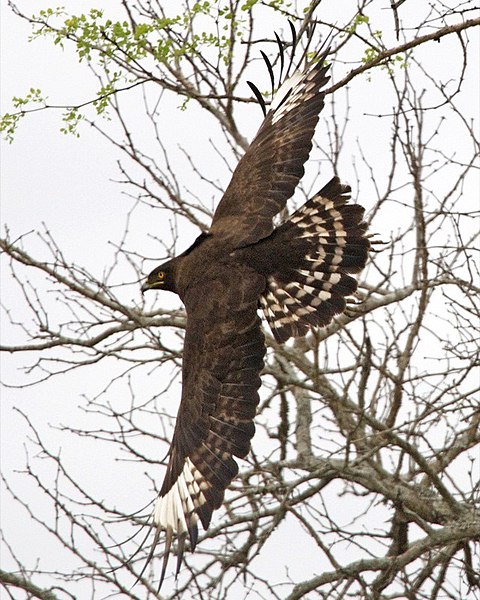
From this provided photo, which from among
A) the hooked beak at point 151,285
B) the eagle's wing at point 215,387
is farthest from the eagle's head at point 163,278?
the eagle's wing at point 215,387

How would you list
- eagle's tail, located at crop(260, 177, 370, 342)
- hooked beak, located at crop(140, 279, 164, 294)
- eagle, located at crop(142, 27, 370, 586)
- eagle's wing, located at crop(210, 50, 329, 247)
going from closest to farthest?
eagle, located at crop(142, 27, 370, 586) → eagle's tail, located at crop(260, 177, 370, 342) → eagle's wing, located at crop(210, 50, 329, 247) → hooked beak, located at crop(140, 279, 164, 294)

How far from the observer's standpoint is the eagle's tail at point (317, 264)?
24.8 ft

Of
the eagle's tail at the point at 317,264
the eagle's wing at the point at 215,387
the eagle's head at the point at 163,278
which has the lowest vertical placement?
the eagle's wing at the point at 215,387

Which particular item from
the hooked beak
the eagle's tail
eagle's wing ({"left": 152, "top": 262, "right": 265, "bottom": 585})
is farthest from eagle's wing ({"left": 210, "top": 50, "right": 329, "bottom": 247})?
the hooked beak

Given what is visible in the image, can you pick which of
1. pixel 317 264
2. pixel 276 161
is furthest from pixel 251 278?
pixel 276 161

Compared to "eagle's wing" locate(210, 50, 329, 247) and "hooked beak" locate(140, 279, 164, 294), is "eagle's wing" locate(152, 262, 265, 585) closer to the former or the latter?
"eagle's wing" locate(210, 50, 329, 247)

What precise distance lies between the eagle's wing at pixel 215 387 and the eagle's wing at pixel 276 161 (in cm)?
39

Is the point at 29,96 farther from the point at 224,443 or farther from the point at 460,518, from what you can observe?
the point at 460,518

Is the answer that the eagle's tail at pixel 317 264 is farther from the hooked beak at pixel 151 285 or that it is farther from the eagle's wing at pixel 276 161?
the hooked beak at pixel 151 285

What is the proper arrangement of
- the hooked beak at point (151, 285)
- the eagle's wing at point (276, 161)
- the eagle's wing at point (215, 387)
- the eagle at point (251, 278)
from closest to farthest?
the eagle's wing at point (215, 387), the eagle at point (251, 278), the eagle's wing at point (276, 161), the hooked beak at point (151, 285)

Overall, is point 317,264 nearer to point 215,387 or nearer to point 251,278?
point 251,278

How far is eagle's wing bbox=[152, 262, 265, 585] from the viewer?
6988mm

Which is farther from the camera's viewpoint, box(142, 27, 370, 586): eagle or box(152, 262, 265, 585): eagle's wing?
box(142, 27, 370, 586): eagle

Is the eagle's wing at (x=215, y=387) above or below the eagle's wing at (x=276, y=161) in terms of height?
below
